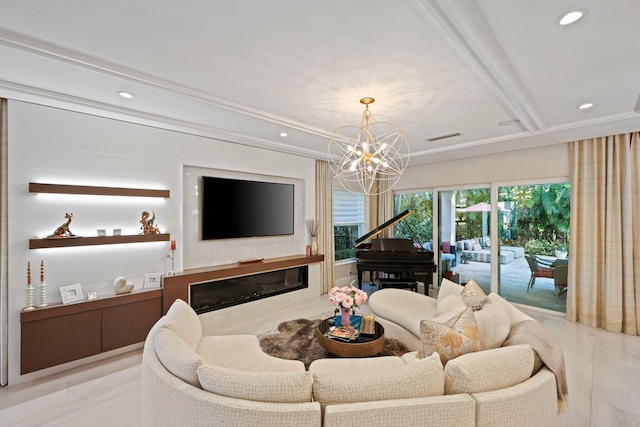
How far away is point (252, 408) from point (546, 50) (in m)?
3.02

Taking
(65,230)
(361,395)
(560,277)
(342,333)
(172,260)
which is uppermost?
(65,230)

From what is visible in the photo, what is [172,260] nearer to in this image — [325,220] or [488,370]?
[325,220]

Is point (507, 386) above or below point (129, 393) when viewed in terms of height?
above

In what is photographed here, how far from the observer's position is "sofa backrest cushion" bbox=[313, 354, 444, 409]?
4.46 feet

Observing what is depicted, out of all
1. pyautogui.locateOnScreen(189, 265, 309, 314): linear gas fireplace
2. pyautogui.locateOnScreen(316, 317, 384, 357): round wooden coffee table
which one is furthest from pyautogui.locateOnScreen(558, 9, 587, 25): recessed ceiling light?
pyautogui.locateOnScreen(189, 265, 309, 314): linear gas fireplace

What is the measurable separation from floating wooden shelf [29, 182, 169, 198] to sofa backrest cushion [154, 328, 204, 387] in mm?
2090

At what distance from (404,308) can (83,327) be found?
365 cm

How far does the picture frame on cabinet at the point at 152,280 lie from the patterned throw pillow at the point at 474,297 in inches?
142

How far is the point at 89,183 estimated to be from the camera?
10.4ft

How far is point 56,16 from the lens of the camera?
5.65 ft

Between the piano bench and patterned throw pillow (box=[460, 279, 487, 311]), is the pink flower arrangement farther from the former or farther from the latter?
the piano bench

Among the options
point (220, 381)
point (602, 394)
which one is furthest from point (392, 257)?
point (220, 381)

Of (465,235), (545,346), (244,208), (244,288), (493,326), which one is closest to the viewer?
(545,346)

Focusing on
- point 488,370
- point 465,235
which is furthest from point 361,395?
point 465,235
